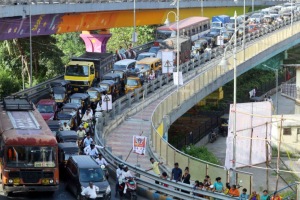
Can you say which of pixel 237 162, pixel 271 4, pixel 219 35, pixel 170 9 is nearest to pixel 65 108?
pixel 237 162

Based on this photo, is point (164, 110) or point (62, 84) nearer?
point (164, 110)

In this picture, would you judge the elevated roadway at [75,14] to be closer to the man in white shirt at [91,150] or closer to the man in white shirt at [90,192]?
the man in white shirt at [91,150]

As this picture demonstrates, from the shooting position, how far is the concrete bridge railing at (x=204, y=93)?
37344 mm

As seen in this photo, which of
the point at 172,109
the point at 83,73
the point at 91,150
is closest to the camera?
the point at 91,150

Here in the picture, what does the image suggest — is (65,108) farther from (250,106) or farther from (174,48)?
(174,48)

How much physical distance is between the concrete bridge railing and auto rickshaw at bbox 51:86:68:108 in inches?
221

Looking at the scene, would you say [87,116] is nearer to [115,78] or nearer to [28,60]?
[115,78]

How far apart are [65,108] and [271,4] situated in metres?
82.8

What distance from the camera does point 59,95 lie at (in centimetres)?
5412

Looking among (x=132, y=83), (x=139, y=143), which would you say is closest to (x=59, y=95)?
(x=132, y=83)

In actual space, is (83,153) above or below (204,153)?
above

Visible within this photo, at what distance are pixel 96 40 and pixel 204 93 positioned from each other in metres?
25.3

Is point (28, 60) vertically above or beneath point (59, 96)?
beneath

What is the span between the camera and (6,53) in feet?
264
